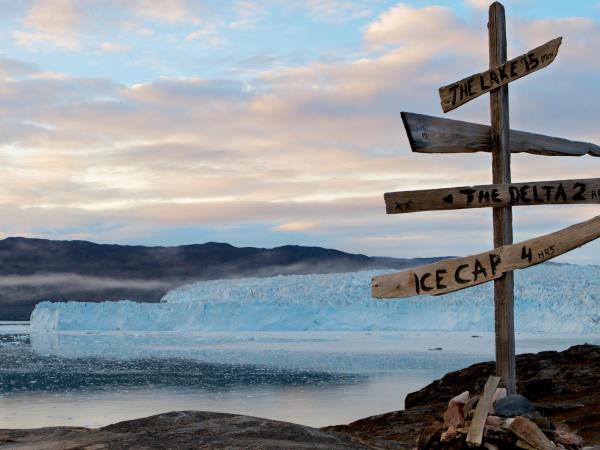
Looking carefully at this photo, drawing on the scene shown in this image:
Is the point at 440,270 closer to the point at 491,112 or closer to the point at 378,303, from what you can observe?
the point at 491,112

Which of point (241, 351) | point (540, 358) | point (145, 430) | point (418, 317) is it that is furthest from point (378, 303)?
point (145, 430)

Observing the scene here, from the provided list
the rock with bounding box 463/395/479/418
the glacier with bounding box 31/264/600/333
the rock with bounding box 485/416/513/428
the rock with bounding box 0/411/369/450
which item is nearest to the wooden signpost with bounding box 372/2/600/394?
the rock with bounding box 463/395/479/418

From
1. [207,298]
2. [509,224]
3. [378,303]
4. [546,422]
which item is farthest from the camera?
[207,298]

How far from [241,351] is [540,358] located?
3137 cm

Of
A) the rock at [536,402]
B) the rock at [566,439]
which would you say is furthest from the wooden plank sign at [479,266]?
the rock at [566,439]

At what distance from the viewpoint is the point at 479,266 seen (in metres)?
7.71

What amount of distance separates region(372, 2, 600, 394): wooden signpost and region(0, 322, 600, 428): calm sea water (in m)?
13.3

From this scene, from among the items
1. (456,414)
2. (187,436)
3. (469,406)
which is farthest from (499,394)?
(187,436)

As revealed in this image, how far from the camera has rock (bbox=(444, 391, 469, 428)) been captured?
7.40 meters

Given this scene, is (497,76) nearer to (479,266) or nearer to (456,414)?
(479,266)

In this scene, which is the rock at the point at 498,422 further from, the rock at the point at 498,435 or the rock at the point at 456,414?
the rock at the point at 456,414

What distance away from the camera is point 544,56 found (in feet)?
27.3

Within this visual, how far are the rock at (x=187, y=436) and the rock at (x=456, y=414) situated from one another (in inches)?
45.4

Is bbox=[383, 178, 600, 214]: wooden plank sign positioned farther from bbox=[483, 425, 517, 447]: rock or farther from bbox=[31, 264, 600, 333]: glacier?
bbox=[31, 264, 600, 333]: glacier
